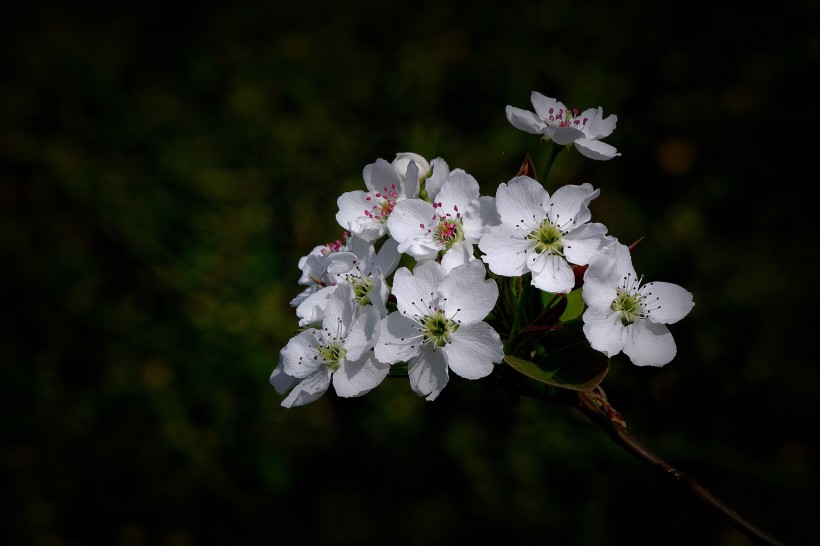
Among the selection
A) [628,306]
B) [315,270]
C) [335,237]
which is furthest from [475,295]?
[335,237]

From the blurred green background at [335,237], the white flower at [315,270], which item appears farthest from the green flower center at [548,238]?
the blurred green background at [335,237]

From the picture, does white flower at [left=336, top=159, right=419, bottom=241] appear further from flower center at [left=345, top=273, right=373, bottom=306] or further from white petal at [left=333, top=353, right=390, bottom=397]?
white petal at [left=333, top=353, right=390, bottom=397]

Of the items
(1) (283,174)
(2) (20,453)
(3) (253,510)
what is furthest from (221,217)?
(2) (20,453)

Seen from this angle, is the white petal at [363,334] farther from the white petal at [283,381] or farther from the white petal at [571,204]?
the white petal at [571,204]

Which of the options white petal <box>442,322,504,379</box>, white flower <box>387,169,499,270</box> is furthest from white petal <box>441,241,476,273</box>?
white petal <box>442,322,504,379</box>

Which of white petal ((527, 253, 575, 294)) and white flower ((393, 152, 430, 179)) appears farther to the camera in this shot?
white flower ((393, 152, 430, 179))
